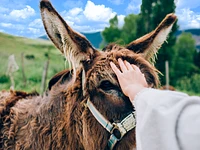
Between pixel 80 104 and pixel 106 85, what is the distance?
0.33 metres

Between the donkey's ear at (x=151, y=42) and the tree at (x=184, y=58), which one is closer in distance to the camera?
the donkey's ear at (x=151, y=42)

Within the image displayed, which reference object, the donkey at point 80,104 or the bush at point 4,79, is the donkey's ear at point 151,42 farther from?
the bush at point 4,79

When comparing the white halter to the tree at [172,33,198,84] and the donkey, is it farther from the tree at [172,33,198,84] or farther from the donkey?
the tree at [172,33,198,84]

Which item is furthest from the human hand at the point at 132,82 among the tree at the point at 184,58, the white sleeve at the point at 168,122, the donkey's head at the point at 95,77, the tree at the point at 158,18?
the tree at the point at 184,58

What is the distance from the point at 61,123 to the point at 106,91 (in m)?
0.53

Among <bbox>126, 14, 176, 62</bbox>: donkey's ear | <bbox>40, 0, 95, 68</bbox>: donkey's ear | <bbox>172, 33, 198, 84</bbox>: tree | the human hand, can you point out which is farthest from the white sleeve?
<bbox>172, 33, 198, 84</bbox>: tree

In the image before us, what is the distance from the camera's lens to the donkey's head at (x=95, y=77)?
2422mm

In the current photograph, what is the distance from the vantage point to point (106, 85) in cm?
247

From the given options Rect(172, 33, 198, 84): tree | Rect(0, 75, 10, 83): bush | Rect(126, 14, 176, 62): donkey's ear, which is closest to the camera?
Rect(126, 14, 176, 62): donkey's ear

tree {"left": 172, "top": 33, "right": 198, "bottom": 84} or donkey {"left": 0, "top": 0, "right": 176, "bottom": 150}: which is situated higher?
donkey {"left": 0, "top": 0, "right": 176, "bottom": 150}

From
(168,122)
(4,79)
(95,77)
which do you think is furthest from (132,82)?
(4,79)

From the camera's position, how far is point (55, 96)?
2.88 m

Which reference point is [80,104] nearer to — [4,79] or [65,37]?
[65,37]

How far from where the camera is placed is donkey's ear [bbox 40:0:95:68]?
96.1 inches
